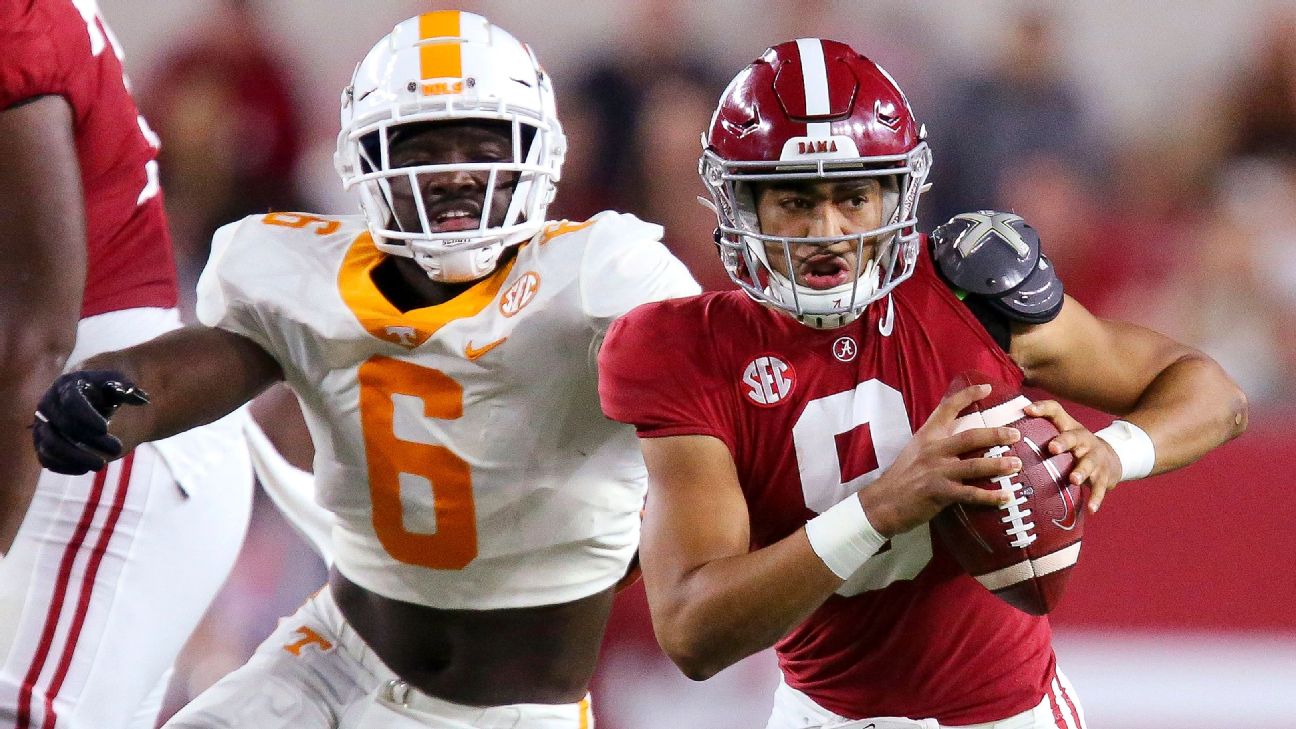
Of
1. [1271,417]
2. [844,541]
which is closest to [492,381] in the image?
[844,541]

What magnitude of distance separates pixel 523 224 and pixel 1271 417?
6.89 ft

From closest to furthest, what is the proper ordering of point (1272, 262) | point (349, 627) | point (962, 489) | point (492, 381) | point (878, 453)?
1. point (962, 489)
2. point (878, 453)
3. point (492, 381)
4. point (349, 627)
5. point (1272, 262)

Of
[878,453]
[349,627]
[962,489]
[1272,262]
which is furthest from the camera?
[1272,262]

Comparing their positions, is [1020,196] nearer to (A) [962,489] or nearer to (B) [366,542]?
(B) [366,542]

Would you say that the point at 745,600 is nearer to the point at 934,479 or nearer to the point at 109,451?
the point at 934,479

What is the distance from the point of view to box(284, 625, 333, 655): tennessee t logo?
2.33 metres

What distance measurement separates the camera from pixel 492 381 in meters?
2.20

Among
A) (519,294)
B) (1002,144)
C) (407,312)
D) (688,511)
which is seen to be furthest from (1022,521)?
(1002,144)

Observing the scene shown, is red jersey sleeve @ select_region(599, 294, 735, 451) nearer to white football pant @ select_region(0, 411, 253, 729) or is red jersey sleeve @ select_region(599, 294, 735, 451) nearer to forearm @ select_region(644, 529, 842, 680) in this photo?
forearm @ select_region(644, 529, 842, 680)

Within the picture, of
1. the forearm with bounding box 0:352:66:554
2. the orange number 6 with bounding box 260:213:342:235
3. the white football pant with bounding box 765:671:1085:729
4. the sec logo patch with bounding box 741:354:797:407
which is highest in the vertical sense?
the sec logo patch with bounding box 741:354:797:407

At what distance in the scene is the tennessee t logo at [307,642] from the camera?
233 cm

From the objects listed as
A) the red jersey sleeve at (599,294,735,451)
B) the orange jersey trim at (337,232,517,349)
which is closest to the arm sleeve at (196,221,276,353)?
the orange jersey trim at (337,232,517,349)

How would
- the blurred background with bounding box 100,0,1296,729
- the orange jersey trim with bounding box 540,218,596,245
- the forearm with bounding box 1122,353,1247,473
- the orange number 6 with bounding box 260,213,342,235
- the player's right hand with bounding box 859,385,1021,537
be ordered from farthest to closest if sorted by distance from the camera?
1. the blurred background with bounding box 100,0,1296,729
2. the orange number 6 with bounding box 260,213,342,235
3. the orange jersey trim with bounding box 540,218,596,245
4. the forearm with bounding box 1122,353,1247,473
5. the player's right hand with bounding box 859,385,1021,537

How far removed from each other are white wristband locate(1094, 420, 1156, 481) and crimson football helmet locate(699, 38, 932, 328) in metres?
0.30
